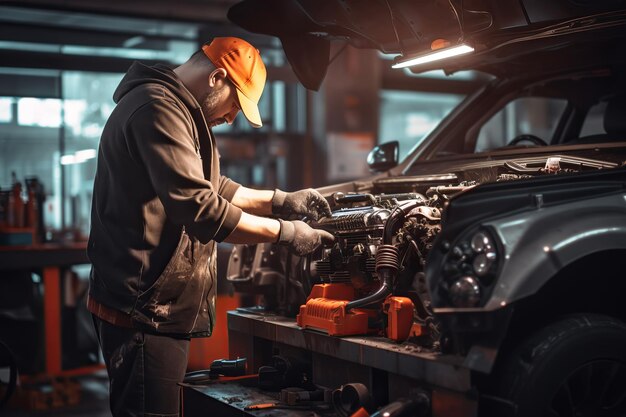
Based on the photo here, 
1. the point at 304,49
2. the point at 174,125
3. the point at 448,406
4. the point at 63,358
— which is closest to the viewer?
the point at 448,406

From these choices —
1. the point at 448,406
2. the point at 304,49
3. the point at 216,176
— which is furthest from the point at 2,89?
the point at 448,406

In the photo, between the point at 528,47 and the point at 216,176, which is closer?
the point at 216,176

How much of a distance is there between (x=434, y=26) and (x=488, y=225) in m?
1.29

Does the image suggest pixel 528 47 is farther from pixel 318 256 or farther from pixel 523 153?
pixel 318 256

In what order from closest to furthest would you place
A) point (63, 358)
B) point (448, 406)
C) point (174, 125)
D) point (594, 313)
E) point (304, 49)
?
point (448, 406) < point (594, 313) < point (174, 125) < point (304, 49) < point (63, 358)

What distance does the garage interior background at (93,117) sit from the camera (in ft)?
20.4

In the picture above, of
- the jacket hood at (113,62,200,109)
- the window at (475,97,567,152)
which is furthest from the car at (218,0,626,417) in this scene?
the window at (475,97,567,152)

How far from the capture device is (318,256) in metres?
3.29

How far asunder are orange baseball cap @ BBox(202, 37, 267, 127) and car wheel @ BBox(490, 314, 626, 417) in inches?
57.3

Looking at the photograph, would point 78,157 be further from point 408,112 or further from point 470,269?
point 470,269

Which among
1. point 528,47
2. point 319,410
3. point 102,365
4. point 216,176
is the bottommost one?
point 102,365

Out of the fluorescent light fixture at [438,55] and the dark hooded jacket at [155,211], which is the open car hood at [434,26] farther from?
the dark hooded jacket at [155,211]

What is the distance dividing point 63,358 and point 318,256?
368 centimetres

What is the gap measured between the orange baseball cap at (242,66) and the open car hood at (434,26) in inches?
18.9
